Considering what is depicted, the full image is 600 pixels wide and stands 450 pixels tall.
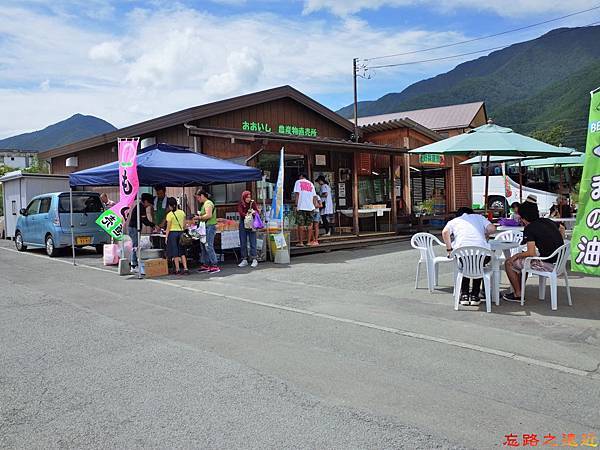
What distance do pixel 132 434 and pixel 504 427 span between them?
2.47 metres

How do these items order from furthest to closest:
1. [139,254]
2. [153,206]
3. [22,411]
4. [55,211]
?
[55,211] → [153,206] → [139,254] → [22,411]

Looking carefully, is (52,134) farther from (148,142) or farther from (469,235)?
(469,235)

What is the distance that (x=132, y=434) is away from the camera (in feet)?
11.5

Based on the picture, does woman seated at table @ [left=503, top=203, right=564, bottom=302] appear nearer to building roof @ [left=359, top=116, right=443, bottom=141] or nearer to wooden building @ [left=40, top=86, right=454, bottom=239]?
wooden building @ [left=40, top=86, right=454, bottom=239]

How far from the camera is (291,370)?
4.72 meters

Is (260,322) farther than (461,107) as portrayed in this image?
No

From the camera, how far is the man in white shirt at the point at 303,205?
13164 mm

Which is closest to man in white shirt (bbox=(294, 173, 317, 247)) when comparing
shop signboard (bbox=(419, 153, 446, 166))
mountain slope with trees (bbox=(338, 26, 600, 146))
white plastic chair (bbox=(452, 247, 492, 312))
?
white plastic chair (bbox=(452, 247, 492, 312))

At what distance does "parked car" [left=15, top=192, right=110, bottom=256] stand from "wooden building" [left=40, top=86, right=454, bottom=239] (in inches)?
102

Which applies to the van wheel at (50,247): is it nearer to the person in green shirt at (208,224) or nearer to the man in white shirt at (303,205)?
the person in green shirt at (208,224)

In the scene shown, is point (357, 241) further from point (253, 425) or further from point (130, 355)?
point (253, 425)

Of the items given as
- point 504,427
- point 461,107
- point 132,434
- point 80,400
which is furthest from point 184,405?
point 461,107

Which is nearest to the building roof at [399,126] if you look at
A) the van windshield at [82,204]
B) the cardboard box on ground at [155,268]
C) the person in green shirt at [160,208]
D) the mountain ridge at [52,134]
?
the person in green shirt at [160,208]

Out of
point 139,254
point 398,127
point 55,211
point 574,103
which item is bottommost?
point 139,254
